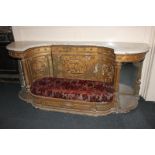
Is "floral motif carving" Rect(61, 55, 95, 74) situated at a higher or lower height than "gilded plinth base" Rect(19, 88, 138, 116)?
higher

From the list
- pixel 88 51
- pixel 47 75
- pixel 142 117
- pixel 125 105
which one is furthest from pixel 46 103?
pixel 142 117

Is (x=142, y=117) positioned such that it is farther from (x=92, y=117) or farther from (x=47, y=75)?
(x=47, y=75)

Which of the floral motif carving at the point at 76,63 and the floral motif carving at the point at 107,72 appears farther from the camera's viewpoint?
the floral motif carving at the point at 76,63

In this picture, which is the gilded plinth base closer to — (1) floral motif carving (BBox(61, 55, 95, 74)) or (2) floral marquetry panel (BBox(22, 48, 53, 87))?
(2) floral marquetry panel (BBox(22, 48, 53, 87))

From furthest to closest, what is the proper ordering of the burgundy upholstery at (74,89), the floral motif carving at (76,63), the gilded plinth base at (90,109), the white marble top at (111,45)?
the floral motif carving at (76,63), the gilded plinth base at (90,109), the burgundy upholstery at (74,89), the white marble top at (111,45)

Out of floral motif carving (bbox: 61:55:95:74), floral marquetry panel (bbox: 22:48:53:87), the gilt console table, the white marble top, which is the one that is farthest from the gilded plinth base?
the white marble top

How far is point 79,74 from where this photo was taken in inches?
128

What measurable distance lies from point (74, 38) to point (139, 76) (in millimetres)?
1362

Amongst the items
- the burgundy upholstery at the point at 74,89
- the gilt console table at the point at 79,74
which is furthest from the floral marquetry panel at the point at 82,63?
the burgundy upholstery at the point at 74,89

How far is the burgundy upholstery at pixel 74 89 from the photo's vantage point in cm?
273

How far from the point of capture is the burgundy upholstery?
2.73m

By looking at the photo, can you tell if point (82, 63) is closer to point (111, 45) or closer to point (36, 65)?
point (111, 45)

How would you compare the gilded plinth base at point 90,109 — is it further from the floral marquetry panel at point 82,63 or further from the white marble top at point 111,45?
the white marble top at point 111,45

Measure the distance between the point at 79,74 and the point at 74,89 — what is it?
497 mm
